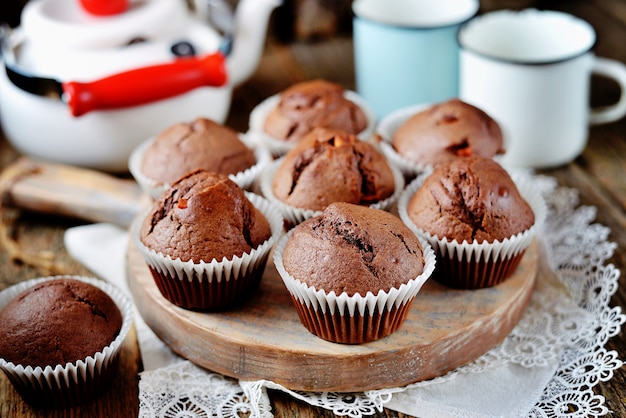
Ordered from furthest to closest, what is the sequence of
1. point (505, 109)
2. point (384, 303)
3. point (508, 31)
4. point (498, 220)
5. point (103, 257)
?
1. point (508, 31)
2. point (505, 109)
3. point (103, 257)
4. point (498, 220)
5. point (384, 303)

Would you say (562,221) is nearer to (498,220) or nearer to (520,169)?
(520,169)

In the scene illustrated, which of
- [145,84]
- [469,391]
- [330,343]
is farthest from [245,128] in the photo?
[469,391]

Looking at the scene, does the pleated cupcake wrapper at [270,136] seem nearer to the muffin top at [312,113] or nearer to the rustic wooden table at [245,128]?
the muffin top at [312,113]

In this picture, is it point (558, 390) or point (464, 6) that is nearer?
point (558, 390)

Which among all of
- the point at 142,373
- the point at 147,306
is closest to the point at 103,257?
the point at 147,306

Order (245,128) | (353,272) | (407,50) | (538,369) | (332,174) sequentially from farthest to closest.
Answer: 1. (245,128)
2. (407,50)
3. (332,174)
4. (538,369)
5. (353,272)

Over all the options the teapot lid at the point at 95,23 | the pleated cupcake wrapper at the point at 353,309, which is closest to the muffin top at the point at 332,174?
the pleated cupcake wrapper at the point at 353,309

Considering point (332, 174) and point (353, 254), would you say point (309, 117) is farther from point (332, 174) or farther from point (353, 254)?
point (353, 254)
